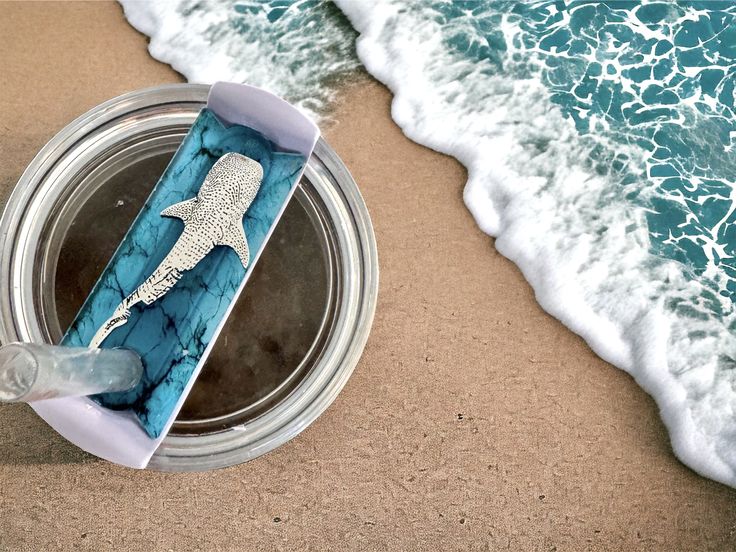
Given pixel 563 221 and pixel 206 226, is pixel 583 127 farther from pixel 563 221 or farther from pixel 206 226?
pixel 206 226

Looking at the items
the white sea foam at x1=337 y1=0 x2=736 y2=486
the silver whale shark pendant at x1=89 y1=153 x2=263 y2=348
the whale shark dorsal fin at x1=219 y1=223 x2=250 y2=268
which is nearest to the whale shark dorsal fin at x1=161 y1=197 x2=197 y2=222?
the silver whale shark pendant at x1=89 y1=153 x2=263 y2=348

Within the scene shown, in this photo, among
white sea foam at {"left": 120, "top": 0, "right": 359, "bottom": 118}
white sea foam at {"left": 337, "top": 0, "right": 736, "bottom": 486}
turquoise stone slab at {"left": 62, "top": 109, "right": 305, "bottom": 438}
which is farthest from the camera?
white sea foam at {"left": 120, "top": 0, "right": 359, "bottom": 118}

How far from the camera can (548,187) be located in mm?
2152

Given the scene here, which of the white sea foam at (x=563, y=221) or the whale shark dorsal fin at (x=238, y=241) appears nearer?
the whale shark dorsal fin at (x=238, y=241)

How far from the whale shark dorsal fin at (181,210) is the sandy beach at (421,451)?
597 mm

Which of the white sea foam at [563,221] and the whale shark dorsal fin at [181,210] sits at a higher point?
the whale shark dorsal fin at [181,210]

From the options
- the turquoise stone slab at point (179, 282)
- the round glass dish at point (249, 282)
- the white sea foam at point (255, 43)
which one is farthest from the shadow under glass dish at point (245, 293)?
the white sea foam at point (255, 43)

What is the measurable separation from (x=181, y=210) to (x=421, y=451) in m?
1.01

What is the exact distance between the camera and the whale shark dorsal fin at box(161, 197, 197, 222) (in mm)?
1658

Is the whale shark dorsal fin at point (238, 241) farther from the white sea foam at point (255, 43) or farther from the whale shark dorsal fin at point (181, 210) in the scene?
the white sea foam at point (255, 43)

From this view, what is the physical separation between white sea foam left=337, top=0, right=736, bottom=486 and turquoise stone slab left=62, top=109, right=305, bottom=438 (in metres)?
0.64

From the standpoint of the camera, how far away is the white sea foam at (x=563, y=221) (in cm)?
201

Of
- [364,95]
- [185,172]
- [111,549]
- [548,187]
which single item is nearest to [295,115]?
[185,172]

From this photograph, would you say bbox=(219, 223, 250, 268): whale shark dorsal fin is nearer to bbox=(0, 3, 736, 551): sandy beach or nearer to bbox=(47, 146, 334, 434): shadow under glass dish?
bbox=(47, 146, 334, 434): shadow under glass dish
